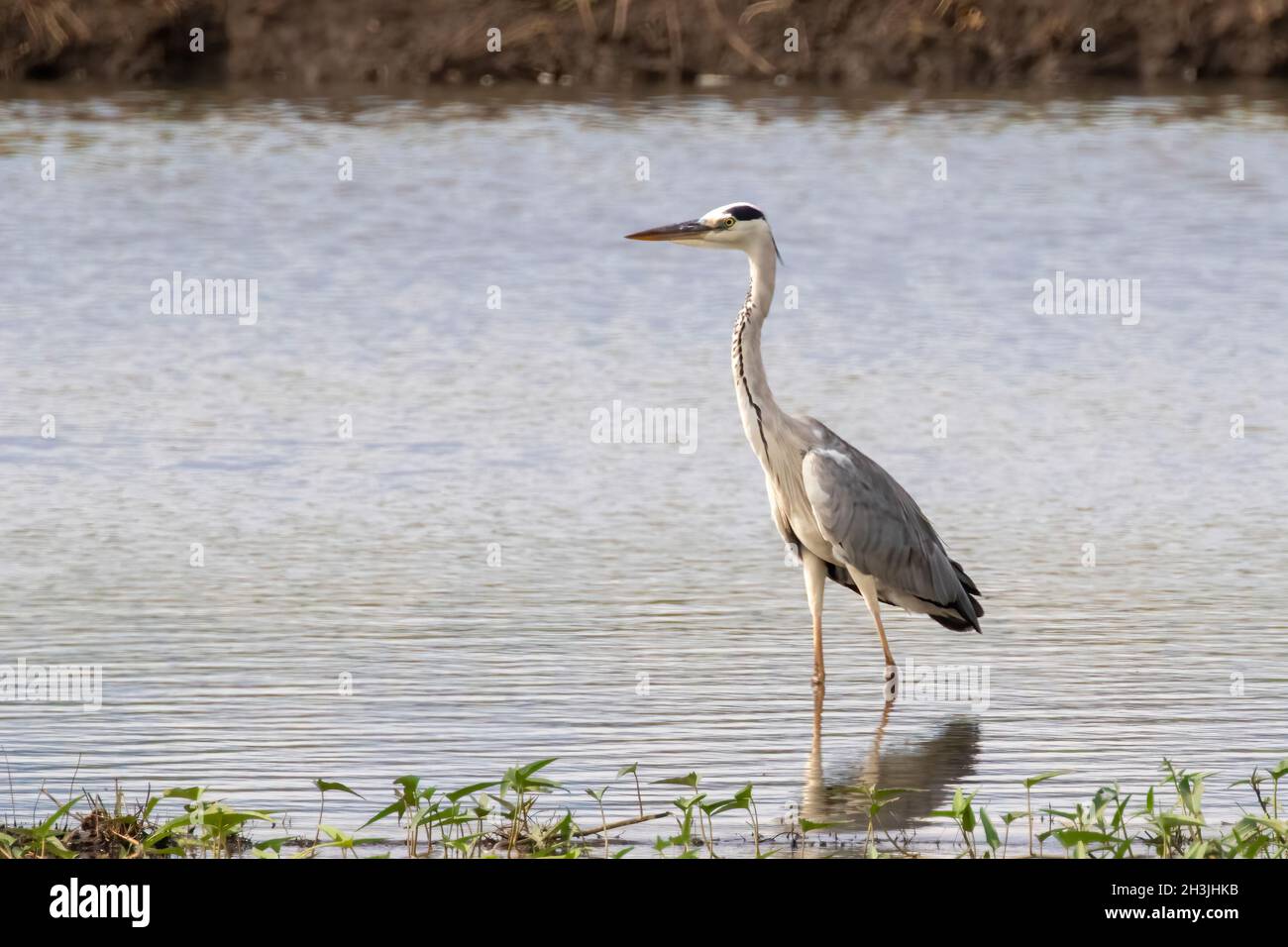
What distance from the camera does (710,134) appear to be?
2383cm

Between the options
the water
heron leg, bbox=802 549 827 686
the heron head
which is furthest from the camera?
the heron head

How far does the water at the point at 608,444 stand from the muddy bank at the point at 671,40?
3.99 feet

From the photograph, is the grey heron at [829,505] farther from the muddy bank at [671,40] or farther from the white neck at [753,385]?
the muddy bank at [671,40]

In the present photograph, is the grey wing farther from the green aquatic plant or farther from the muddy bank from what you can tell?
the muddy bank

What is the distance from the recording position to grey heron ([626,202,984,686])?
31.3ft

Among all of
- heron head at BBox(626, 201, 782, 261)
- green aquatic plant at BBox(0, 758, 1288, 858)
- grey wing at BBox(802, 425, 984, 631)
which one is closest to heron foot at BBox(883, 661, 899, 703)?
grey wing at BBox(802, 425, 984, 631)

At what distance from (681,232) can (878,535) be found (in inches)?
58.2

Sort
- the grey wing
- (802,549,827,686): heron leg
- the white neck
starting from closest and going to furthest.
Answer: (802,549,827,686): heron leg → the grey wing → the white neck

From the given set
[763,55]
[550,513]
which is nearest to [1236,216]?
[763,55]

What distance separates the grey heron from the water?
1.02ft

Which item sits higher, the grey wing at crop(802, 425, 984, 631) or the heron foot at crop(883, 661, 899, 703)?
the grey wing at crop(802, 425, 984, 631)

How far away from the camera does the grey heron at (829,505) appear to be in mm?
9539

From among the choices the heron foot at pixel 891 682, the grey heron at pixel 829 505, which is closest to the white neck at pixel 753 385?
the grey heron at pixel 829 505
